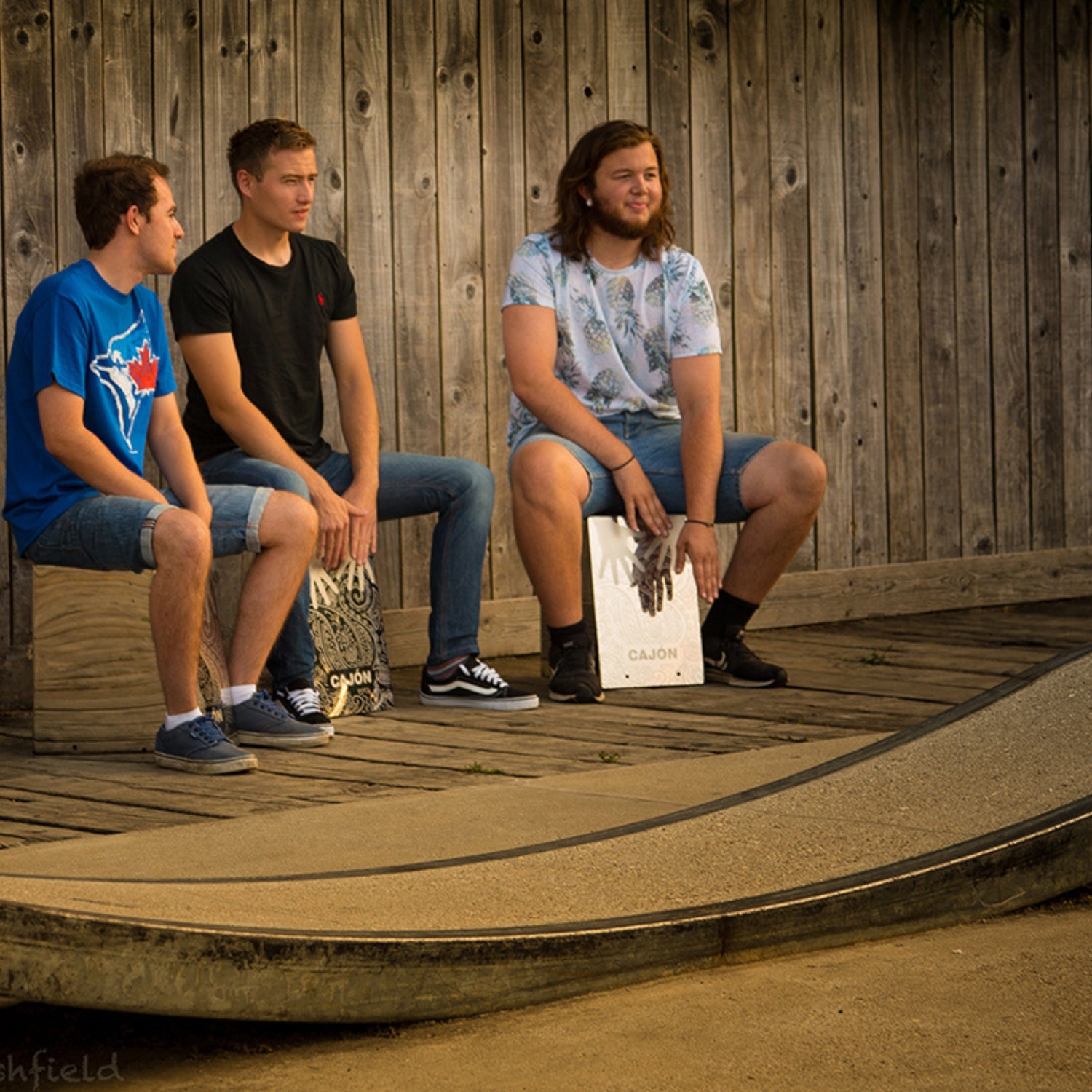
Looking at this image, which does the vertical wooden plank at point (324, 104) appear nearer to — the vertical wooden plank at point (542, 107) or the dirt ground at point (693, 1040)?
the vertical wooden plank at point (542, 107)

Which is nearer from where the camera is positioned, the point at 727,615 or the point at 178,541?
the point at 178,541

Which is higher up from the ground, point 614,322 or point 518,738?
point 614,322

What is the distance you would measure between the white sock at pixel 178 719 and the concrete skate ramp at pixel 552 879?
635mm

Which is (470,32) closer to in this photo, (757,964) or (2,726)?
(2,726)

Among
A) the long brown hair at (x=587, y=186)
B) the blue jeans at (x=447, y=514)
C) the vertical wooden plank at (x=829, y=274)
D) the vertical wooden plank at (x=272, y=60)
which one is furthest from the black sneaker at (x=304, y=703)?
the vertical wooden plank at (x=829, y=274)

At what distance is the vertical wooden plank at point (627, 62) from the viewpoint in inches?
227

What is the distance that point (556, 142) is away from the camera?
18.5 feet

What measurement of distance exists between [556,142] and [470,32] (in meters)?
0.44

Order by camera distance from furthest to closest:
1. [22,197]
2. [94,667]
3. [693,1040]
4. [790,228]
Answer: [790,228] < [22,197] < [94,667] < [693,1040]

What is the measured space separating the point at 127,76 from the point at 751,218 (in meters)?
2.25

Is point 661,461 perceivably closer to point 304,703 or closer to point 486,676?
point 486,676

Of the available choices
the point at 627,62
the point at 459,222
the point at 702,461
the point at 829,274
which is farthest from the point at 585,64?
the point at 702,461

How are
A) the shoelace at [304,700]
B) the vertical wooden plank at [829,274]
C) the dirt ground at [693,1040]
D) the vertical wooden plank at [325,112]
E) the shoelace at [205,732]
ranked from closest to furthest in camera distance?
1. the dirt ground at [693,1040]
2. the shoelace at [205,732]
3. the shoelace at [304,700]
4. the vertical wooden plank at [325,112]
5. the vertical wooden plank at [829,274]

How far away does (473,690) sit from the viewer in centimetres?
457
